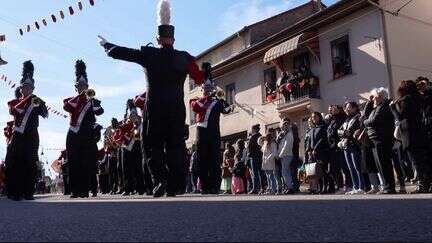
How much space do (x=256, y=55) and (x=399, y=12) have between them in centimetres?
818

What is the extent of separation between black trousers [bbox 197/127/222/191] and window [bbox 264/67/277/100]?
55.8ft

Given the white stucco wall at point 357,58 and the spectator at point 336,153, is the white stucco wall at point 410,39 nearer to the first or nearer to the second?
the white stucco wall at point 357,58

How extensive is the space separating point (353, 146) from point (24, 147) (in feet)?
18.7

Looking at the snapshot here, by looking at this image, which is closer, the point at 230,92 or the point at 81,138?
the point at 81,138

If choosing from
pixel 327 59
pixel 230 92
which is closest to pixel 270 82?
pixel 230 92

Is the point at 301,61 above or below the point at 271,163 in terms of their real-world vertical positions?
above

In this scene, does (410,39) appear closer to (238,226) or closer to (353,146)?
(353,146)

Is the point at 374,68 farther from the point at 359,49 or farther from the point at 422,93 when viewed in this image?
the point at 422,93

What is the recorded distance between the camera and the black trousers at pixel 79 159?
9.85 metres

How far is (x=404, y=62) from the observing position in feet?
68.7

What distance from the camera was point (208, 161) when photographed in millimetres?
9789

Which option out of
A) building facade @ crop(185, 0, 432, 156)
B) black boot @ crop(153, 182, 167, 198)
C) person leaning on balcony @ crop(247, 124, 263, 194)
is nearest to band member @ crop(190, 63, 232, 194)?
black boot @ crop(153, 182, 167, 198)

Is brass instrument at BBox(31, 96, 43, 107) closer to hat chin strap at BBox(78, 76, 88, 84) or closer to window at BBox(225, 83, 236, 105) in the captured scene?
hat chin strap at BBox(78, 76, 88, 84)

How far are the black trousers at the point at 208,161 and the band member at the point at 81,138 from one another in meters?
1.94
